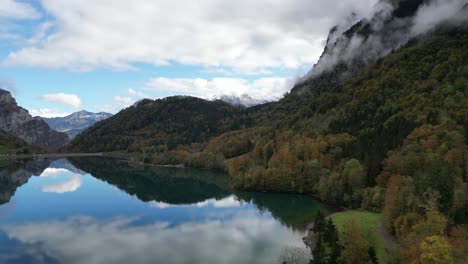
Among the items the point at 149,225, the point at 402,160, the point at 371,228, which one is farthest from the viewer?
the point at 149,225

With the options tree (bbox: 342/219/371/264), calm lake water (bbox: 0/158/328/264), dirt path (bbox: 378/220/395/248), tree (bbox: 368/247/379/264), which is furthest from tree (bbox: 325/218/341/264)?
calm lake water (bbox: 0/158/328/264)

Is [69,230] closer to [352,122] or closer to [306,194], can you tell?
[306,194]

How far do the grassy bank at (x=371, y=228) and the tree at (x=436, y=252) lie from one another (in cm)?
1247

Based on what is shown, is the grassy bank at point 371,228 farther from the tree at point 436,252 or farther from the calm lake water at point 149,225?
the tree at point 436,252

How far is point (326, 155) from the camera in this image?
137625 millimetres

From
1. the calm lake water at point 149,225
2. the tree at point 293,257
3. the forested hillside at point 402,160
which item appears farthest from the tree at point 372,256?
the calm lake water at point 149,225

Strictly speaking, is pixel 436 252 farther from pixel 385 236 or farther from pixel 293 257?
pixel 293 257

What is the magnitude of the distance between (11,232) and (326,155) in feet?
310

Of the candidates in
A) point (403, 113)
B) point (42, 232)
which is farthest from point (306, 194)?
point (42, 232)

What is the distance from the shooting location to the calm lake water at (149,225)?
75.4m

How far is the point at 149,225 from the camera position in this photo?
103 m

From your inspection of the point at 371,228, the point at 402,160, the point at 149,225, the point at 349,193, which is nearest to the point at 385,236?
the point at 371,228

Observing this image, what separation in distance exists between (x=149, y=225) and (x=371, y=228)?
5508 centimetres

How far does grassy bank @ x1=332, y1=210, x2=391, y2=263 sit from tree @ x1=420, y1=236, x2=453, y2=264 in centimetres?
1247
